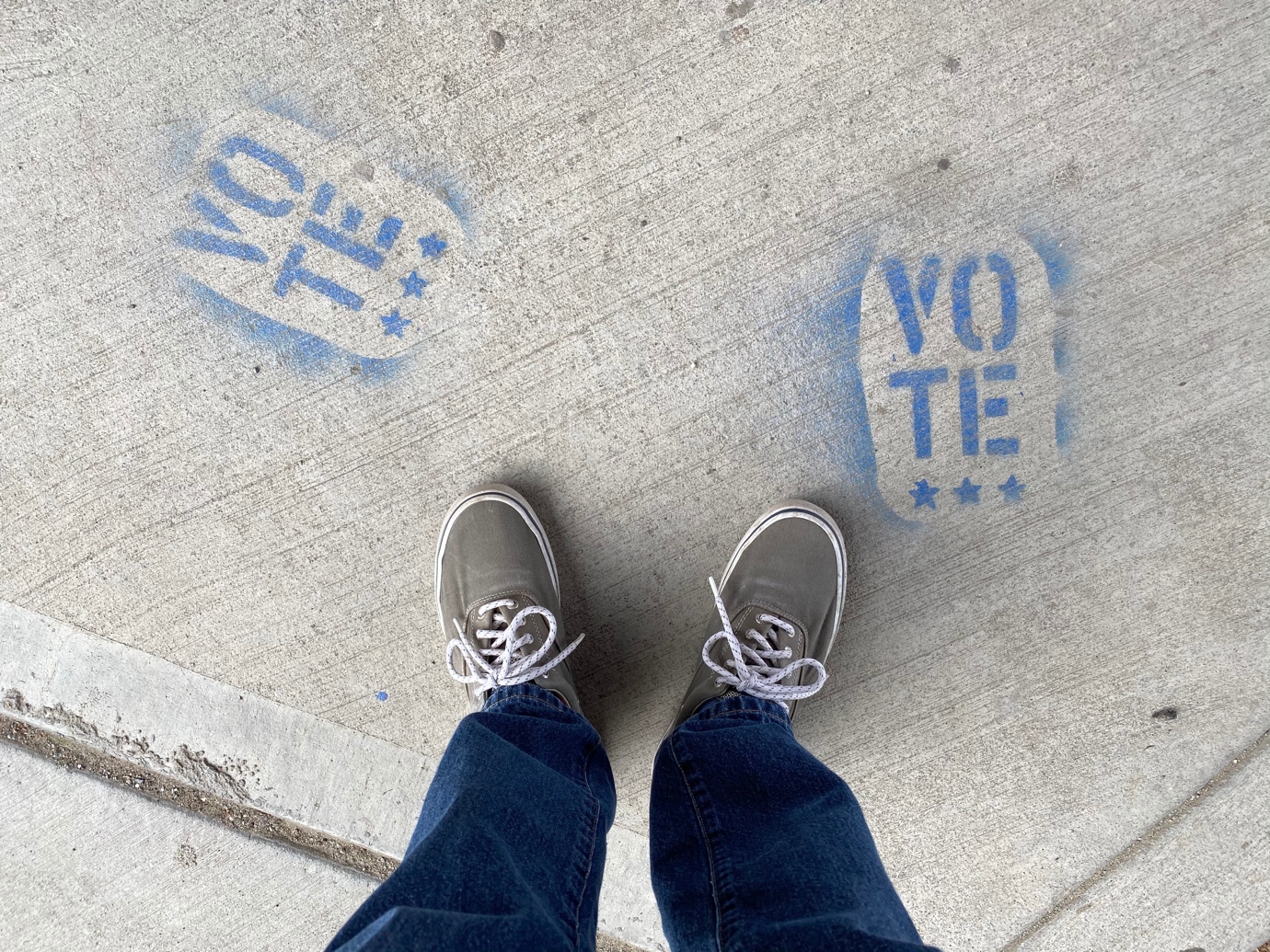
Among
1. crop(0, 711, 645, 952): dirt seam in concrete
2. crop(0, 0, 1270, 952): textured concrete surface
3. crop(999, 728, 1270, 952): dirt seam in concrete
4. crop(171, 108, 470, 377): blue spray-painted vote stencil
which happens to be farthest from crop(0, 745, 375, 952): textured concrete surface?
crop(999, 728, 1270, 952): dirt seam in concrete

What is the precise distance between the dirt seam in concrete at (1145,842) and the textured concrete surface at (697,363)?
2cm

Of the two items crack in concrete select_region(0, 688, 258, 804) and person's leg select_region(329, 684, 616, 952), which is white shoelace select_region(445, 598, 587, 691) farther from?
crack in concrete select_region(0, 688, 258, 804)

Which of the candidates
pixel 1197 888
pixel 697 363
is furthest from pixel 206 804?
pixel 1197 888

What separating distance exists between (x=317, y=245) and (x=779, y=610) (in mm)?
1307

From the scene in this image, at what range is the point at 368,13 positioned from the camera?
1546 millimetres

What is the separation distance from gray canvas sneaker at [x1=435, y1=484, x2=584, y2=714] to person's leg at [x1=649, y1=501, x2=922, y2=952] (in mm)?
337

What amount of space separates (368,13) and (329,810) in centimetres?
180

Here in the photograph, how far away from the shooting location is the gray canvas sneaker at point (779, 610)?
1.57 m

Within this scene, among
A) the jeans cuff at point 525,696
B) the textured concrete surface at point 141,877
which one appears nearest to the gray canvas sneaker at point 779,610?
the jeans cuff at point 525,696

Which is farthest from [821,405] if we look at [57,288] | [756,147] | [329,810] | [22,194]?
[22,194]

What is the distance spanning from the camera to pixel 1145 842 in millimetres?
1666

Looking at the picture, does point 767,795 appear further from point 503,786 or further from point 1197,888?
point 1197,888

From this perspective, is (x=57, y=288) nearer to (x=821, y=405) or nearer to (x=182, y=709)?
(x=182, y=709)

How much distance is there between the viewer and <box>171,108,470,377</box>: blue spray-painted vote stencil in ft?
5.17
